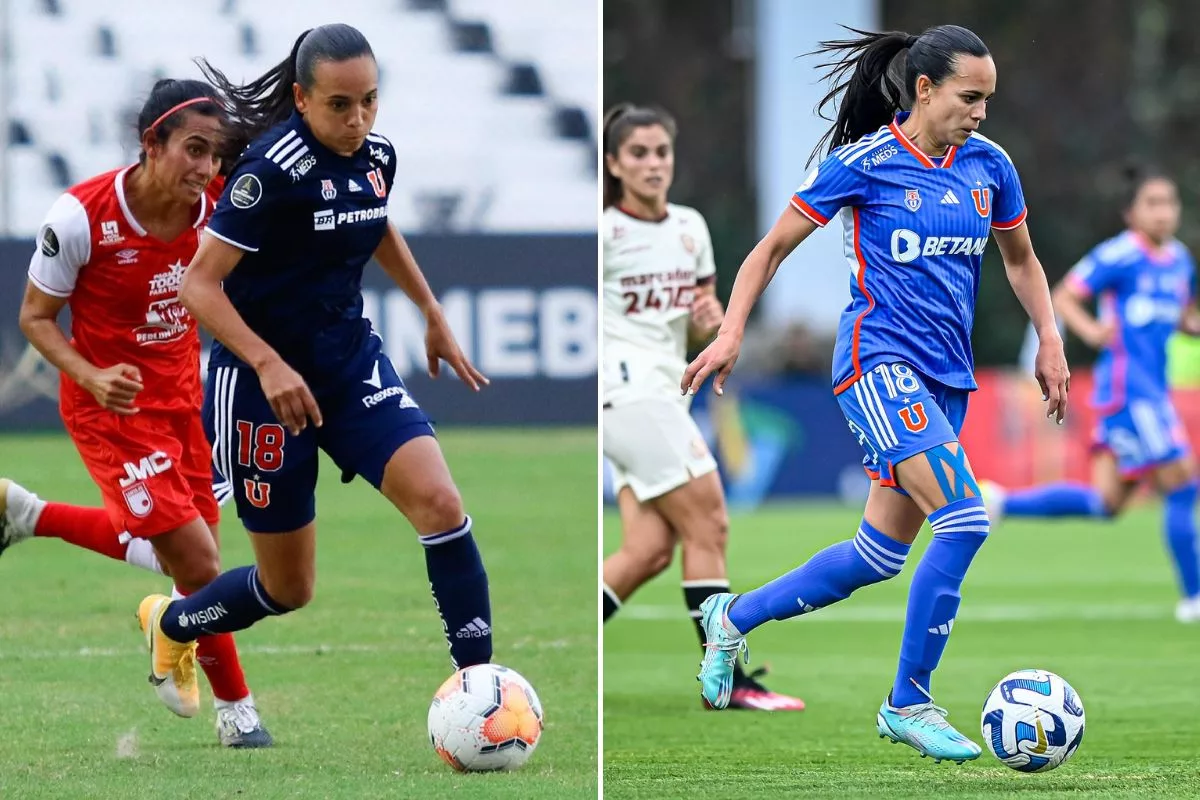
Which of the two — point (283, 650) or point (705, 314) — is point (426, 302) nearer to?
point (705, 314)

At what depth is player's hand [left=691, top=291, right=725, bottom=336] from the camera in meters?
7.58

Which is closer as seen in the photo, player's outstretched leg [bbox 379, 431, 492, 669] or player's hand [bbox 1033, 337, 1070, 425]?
player's outstretched leg [bbox 379, 431, 492, 669]

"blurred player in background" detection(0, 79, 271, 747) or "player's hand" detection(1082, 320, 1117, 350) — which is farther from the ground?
"blurred player in background" detection(0, 79, 271, 747)

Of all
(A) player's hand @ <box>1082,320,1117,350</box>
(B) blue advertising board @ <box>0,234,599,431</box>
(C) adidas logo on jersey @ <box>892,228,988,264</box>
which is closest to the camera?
(C) adidas logo on jersey @ <box>892,228,988,264</box>

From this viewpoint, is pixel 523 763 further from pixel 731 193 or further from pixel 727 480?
pixel 731 193

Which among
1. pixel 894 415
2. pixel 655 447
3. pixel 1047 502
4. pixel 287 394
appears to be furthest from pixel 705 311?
pixel 1047 502

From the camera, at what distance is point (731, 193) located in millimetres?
34000

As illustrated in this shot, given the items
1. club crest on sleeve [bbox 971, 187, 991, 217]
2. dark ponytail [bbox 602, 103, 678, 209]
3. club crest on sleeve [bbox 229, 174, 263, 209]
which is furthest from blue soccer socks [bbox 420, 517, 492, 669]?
dark ponytail [bbox 602, 103, 678, 209]

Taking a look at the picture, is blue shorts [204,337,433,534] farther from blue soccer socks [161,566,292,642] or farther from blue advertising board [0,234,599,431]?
blue advertising board [0,234,599,431]

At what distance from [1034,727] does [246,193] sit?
2.67 meters

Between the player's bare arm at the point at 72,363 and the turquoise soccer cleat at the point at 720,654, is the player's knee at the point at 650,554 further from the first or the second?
the player's bare arm at the point at 72,363

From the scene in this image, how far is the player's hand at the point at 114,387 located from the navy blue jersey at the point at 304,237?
0.27 m

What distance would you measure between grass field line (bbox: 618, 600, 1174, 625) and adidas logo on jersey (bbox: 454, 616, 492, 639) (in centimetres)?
467

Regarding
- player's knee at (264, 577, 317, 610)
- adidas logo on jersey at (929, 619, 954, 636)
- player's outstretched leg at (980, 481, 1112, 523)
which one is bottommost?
player's outstretched leg at (980, 481, 1112, 523)
